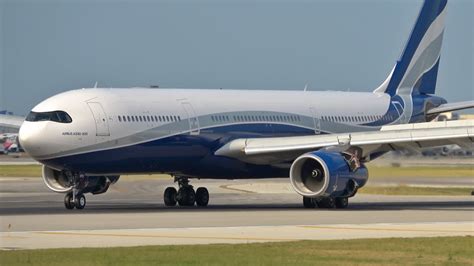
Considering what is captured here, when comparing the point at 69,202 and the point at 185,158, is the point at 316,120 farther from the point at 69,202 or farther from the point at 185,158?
the point at 69,202

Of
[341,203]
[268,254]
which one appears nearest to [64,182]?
[341,203]

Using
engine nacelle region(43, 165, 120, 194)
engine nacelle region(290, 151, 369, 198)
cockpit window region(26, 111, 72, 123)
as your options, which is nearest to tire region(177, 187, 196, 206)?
engine nacelle region(43, 165, 120, 194)

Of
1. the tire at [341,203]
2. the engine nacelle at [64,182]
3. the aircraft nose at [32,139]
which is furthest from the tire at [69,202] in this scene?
the tire at [341,203]

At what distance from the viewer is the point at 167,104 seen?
39.6 metres

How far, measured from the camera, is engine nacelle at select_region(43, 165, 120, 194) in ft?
128

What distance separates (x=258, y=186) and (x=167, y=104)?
20410 mm

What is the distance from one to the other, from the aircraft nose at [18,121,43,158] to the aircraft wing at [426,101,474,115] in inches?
712

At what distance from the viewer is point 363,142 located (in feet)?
128

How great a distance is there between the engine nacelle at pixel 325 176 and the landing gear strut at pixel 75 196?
6.67 metres

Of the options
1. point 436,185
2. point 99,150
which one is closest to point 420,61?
point 436,185

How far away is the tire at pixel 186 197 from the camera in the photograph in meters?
42.1

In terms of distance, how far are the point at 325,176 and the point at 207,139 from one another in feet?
16.1

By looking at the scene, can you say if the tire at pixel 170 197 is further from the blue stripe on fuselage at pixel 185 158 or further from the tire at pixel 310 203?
the tire at pixel 310 203

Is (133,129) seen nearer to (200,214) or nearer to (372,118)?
(200,214)
